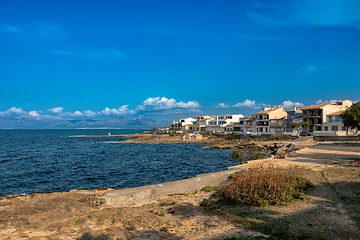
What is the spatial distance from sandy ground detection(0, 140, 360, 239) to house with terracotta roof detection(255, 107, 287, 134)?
75975 mm

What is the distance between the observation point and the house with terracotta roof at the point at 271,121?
84.8m

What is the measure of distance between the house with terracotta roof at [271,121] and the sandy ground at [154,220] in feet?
249

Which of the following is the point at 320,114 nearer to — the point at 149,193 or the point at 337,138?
the point at 337,138

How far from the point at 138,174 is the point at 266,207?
21326 mm

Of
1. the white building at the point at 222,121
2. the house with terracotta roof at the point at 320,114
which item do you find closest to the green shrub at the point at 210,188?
the house with terracotta roof at the point at 320,114

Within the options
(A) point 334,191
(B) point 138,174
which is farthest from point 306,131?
(A) point 334,191

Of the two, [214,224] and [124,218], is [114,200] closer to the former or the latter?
[124,218]

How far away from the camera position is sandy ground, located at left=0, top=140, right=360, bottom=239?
845 centimetres

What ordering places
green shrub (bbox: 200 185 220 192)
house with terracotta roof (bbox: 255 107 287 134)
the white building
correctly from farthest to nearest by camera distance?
the white building < house with terracotta roof (bbox: 255 107 287 134) < green shrub (bbox: 200 185 220 192)

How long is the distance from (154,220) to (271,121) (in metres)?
84.5

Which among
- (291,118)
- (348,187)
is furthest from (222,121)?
(348,187)

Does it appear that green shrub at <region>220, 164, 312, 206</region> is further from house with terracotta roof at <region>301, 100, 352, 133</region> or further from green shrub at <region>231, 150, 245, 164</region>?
house with terracotta roof at <region>301, 100, 352, 133</region>

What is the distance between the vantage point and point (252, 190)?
11.4m

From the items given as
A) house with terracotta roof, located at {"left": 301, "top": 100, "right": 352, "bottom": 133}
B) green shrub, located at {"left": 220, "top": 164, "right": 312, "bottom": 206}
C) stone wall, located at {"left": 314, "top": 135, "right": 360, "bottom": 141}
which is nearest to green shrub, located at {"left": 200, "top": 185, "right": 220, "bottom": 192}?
green shrub, located at {"left": 220, "top": 164, "right": 312, "bottom": 206}
